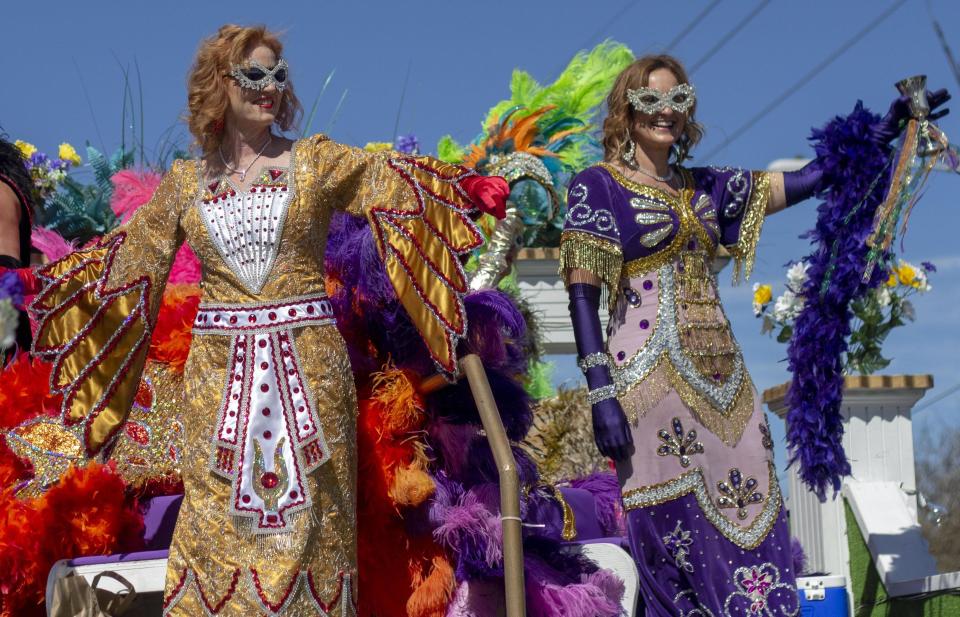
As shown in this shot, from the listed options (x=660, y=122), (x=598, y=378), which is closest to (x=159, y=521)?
(x=598, y=378)

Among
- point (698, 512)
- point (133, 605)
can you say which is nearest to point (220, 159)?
point (133, 605)

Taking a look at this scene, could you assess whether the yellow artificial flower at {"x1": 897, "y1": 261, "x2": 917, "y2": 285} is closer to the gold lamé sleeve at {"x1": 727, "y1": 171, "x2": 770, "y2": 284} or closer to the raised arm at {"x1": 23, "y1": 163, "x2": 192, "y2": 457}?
the gold lamé sleeve at {"x1": 727, "y1": 171, "x2": 770, "y2": 284}

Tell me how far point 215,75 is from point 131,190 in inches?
54.1

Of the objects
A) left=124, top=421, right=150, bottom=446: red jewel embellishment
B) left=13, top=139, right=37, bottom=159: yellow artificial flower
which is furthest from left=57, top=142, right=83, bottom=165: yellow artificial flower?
left=124, top=421, right=150, bottom=446: red jewel embellishment

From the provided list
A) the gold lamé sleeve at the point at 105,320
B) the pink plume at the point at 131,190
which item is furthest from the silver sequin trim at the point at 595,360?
Result: the pink plume at the point at 131,190

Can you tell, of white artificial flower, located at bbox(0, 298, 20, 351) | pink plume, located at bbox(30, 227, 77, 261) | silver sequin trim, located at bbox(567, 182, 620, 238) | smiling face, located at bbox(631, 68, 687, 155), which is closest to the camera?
white artificial flower, located at bbox(0, 298, 20, 351)

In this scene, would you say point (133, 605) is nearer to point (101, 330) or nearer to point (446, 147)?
point (101, 330)

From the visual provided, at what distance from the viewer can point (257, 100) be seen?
3.82 meters

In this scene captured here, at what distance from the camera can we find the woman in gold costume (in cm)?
354

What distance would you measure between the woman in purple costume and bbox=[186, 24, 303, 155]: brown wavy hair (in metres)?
1.03

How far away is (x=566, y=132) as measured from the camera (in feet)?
20.8

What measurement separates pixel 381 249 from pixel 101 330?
877mm

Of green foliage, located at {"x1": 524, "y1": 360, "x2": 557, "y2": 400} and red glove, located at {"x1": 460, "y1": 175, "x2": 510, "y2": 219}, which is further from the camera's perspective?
green foliage, located at {"x1": 524, "y1": 360, "x2": 557, "y2": 400}

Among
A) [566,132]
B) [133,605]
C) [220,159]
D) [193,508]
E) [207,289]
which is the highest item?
[566,132]
